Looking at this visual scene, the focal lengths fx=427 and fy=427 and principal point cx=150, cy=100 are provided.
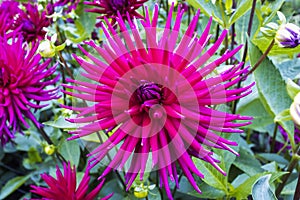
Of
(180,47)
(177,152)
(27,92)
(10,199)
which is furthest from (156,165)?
(10,199)

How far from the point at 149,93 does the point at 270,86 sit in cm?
25

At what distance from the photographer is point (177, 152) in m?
0.45

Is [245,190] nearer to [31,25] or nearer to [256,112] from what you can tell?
[256,112]

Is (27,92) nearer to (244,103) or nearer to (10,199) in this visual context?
(244,103)

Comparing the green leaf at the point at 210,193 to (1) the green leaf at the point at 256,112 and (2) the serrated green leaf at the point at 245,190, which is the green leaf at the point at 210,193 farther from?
(1) the green leaf at the point at 256,112

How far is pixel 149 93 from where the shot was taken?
1.52ft

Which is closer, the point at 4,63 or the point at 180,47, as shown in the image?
the point at 180,47

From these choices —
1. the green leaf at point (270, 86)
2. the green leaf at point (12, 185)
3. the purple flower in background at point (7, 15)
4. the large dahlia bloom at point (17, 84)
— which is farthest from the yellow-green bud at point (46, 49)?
the green leaf at point (12, 185)

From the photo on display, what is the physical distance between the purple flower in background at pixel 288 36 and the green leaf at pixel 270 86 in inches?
3.2

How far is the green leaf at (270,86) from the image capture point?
0.62 metres

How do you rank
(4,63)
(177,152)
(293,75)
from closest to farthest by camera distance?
1. (177,152)
2. (4,63)
3. (293,75)

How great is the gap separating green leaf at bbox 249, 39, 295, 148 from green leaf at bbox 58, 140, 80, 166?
1.13 ft

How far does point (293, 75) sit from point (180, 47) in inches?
13.9

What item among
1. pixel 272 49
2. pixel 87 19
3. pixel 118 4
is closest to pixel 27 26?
pixel 87 19
